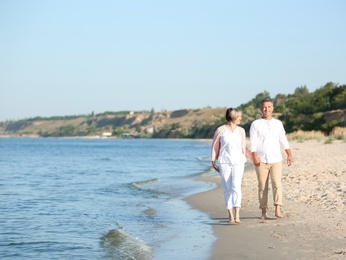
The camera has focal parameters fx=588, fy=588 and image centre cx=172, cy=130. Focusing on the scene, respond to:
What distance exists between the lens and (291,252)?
7.06 m

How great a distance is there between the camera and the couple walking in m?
9.21

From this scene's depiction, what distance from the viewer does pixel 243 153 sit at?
9273 mm

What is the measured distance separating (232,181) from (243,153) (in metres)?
0.47

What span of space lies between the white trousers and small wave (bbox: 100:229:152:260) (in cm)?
162

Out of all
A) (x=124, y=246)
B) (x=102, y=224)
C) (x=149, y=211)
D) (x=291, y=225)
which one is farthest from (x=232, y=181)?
(x=149, y=211)

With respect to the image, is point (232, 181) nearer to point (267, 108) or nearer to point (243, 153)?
point (243, 153)

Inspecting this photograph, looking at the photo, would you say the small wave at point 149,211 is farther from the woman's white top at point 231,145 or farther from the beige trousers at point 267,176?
the woman's white top at point 231,145

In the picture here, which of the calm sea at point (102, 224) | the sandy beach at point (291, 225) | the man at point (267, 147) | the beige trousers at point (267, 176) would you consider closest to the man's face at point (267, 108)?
the man at point (267, 147)

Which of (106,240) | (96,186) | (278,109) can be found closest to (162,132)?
(278,109)

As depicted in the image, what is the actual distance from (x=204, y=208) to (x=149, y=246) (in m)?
3.91

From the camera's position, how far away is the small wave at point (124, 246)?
25.4 ft

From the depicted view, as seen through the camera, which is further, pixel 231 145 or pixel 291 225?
pixel 231 145

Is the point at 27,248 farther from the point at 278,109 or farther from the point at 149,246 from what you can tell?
the point at 278,109

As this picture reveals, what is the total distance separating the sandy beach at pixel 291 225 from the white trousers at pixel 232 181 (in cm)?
42
